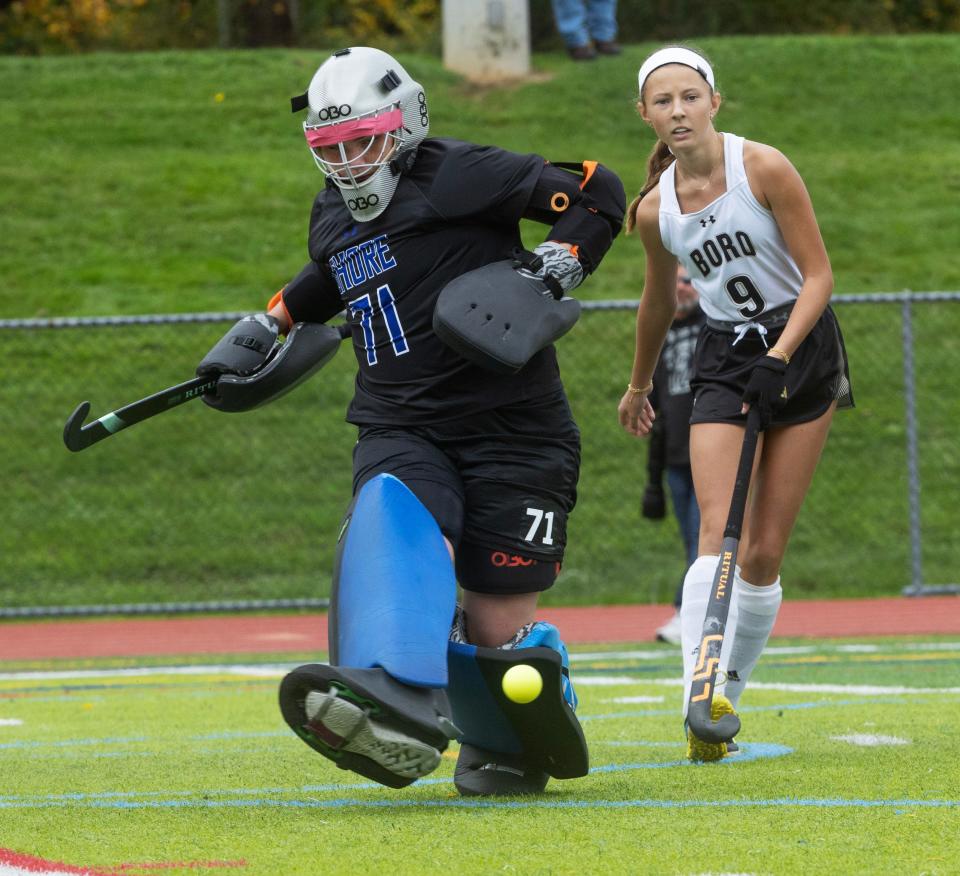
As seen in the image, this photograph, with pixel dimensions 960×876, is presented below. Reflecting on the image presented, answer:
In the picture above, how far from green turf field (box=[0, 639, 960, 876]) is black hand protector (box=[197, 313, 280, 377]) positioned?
1.14 m

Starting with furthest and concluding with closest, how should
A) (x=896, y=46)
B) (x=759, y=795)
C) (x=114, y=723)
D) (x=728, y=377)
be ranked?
(x=896, y=46) < (x=114, y=723) < (x=728, y=377) < (x=759, y=795)

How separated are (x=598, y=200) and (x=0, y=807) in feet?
7.16

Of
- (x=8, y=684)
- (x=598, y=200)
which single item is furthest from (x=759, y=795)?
(x=8, y=684)

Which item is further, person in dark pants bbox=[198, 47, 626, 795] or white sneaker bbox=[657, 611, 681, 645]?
white sneaker bbox=[657, 611, 681, 645]

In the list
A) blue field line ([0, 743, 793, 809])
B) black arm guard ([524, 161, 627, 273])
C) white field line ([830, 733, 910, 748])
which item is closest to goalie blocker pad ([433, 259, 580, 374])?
black arm guard ([524, 161, 627, 273])

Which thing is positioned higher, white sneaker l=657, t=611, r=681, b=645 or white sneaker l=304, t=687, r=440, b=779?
white sneaker l=304, t=687, r=440, b=779

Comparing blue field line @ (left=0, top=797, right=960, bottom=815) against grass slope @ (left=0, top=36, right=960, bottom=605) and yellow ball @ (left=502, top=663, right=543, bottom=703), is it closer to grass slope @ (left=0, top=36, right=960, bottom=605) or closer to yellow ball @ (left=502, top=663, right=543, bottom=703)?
yellow ball @ (left=502, top=663, right=543, bottom=703)

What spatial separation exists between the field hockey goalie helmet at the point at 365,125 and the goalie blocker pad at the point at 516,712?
121cm

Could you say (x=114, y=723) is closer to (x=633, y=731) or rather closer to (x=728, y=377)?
(x=633, y=731)

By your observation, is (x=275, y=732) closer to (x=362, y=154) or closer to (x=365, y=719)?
(x=365, y=719)

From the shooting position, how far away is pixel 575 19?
2139 cm

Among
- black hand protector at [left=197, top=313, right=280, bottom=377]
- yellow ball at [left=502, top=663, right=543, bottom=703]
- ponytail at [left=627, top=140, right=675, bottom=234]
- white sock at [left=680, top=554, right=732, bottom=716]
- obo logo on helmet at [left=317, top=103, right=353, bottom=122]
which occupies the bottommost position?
white sock at [left=680, top=554, right=732, bottom=716]

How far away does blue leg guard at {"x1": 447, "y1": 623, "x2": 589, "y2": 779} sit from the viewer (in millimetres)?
4141

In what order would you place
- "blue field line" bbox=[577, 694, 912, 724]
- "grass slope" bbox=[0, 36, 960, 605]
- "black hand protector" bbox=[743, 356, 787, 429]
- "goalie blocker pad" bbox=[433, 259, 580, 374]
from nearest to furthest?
"goalie blocker pad" bbox=[433, 259, 580, 374] → "black hand protector" bbox=[743, 356, 787, 429] → "blue field line" bbox=[577, 694, 912, 724] → "grass slope" bbox=[0, 36, 960, 605]
